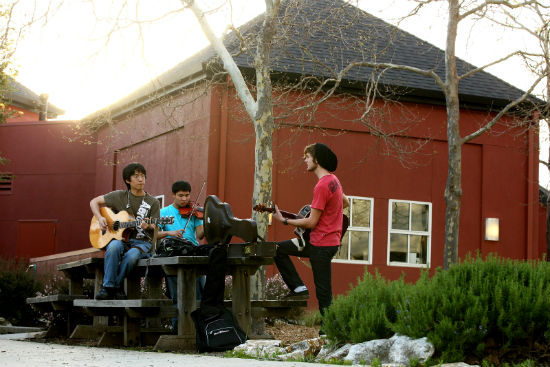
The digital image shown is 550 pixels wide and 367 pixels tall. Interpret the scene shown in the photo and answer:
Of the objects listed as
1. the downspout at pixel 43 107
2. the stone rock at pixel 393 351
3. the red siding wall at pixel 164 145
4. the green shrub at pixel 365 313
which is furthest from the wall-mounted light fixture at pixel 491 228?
the downspout at pixel 43 107

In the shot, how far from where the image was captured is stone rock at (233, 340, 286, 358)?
6.87 metres

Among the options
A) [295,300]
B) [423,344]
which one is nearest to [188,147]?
[295,300]

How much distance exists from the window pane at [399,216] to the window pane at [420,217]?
0.53 feet

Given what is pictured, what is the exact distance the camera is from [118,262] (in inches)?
348

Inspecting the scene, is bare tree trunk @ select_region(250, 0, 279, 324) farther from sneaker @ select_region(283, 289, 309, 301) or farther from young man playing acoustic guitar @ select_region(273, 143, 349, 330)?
young man playing acoustic guitar @ select_region(273, 143, 349, 330)

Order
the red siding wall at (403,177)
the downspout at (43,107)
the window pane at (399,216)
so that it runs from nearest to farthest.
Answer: the red siding wall at (403,177) < the window pane at (399,216) < the downspout at (43,107)

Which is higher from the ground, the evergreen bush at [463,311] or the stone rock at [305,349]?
the evergreen bush at [463,311]

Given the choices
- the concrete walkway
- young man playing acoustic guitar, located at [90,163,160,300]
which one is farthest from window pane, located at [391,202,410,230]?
the concrete walkway

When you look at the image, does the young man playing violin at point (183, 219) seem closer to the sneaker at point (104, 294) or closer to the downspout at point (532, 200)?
the sneaker at point (104, 294)

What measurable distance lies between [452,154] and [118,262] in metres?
7.20

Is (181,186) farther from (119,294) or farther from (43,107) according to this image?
(43,107)

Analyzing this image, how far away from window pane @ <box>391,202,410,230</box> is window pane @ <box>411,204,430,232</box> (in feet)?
0.53

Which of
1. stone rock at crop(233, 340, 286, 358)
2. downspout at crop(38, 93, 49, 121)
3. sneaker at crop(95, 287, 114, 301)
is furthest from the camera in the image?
downspout at crop(38, 93, 49, 121)

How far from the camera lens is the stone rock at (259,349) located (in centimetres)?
687
